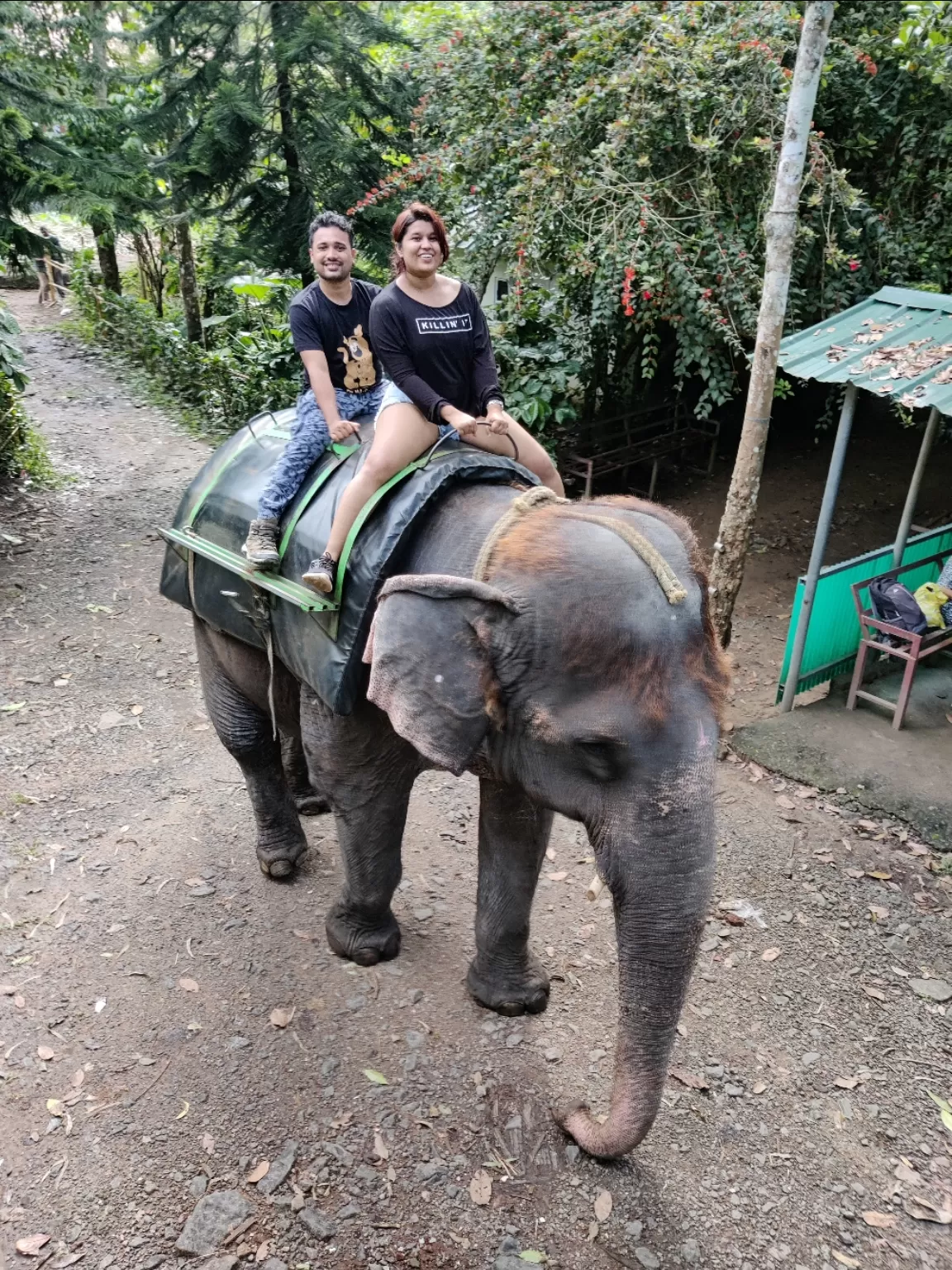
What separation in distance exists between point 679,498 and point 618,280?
3178 mm

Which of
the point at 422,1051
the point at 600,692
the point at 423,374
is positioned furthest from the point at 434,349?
the point at 422,1051

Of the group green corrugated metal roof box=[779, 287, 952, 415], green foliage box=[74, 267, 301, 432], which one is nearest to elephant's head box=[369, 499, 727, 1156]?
green corrugated metal roof box=[779, 287, 952, 415]

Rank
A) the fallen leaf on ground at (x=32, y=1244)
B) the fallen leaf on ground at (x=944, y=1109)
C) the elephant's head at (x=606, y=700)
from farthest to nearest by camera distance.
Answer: the fallen leaf on ground at (x=944, y=1109)
the fallen leaf on ground at (x=32, y=1244)
the elephant's head at (x=606, y=700)

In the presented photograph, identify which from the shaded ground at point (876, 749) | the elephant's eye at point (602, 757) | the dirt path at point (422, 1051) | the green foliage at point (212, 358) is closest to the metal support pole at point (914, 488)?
the shaded ground at point (876, 749)

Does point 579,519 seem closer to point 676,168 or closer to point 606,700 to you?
point 606,700

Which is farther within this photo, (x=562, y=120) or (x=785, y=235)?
(x=562, y=120)

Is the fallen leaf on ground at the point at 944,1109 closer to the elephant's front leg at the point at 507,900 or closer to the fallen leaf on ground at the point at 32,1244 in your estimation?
the elephant's front leg at the point at 507,900

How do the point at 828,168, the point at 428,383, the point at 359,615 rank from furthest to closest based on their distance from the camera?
the point at 828,168 < the point at 428,383 < the point at 359,615

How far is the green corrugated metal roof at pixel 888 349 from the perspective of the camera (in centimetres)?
518

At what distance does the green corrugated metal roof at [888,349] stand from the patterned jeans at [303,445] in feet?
9.39

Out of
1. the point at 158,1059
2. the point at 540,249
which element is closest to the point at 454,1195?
the point at 158,1059

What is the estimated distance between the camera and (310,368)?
3.99 m

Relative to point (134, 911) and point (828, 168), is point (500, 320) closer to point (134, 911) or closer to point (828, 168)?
point (828, 168)

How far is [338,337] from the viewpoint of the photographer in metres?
4.15
